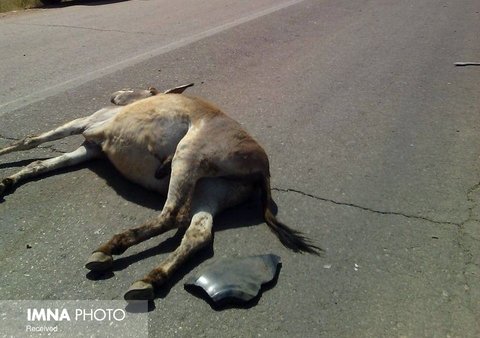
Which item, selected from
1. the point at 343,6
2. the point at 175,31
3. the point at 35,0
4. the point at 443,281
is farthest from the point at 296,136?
the point at 35,0

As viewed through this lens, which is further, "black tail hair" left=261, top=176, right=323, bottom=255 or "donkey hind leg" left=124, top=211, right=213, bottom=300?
"black tail hair" left=261, top=176, right=323, bottom=255

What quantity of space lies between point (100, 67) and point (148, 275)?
5550mm

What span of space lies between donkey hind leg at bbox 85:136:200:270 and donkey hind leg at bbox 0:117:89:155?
5.05 ft

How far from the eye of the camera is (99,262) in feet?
12.0

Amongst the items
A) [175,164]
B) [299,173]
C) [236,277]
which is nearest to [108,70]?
[299,173]

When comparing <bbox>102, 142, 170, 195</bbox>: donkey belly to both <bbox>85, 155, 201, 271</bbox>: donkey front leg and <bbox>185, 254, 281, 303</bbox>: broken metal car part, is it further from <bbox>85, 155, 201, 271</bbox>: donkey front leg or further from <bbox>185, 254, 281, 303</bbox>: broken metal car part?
<bbox>185, 254, 281, 303</bbox>: broken metal car part

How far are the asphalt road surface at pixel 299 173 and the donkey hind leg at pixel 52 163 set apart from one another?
11cm

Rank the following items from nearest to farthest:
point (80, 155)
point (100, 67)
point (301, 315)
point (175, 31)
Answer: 1. point (301, 315)
2. point (80, 155)
3. point (100, 67)
4. point (175, 31)

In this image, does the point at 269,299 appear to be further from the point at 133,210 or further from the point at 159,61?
the point at 159,61

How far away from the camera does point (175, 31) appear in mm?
11016

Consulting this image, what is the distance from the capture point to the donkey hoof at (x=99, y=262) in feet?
12.0

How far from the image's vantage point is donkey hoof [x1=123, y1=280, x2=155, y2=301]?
3395mm
